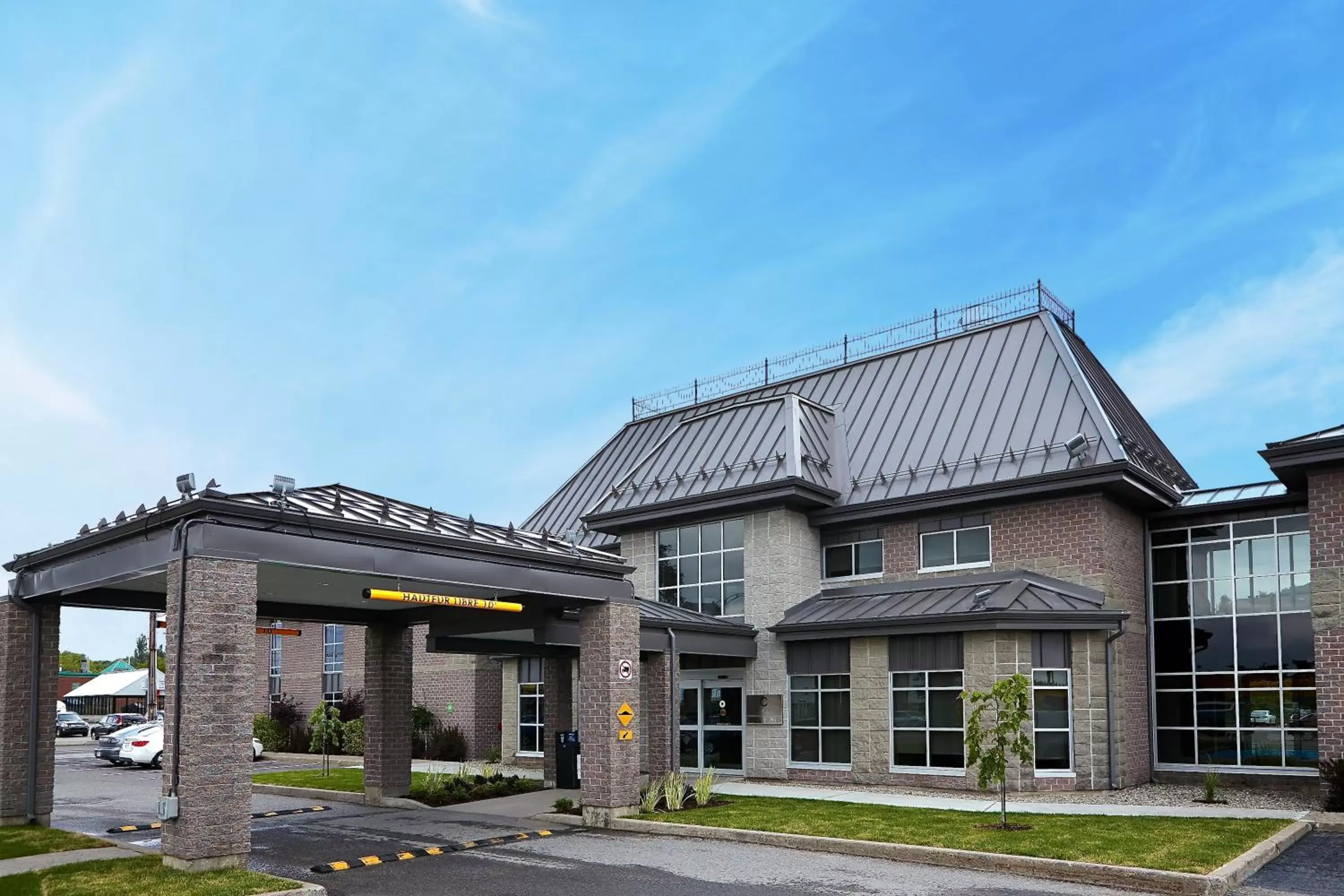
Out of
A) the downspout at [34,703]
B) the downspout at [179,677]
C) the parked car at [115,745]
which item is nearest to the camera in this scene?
the downspout at [179,677]

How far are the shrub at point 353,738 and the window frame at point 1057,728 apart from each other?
21876 millimetres

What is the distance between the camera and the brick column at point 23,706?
654 inches

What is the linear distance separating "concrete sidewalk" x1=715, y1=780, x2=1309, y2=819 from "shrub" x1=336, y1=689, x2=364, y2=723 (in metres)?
18.4

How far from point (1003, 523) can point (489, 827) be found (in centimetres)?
1239

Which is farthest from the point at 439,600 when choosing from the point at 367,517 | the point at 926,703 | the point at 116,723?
the point at 116,723

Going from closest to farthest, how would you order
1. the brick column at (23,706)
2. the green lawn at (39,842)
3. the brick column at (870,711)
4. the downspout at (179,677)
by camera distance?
the downspout at (179,677), the green lawn at (39,842), the brick column at (23,706), the brick column at (870,711)

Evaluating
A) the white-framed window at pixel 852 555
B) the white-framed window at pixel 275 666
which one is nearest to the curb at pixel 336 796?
the white-framed window at pixel 852 555

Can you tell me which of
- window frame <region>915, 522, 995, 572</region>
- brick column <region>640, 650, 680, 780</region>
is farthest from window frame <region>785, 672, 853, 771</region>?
brick column <region>640, 650, 680, 780</region>

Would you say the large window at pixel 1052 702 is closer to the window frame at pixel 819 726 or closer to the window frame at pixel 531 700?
the window frame at pixel 819 726

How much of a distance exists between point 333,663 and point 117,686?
34746 mm

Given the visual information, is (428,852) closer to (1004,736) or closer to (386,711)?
(386,711)

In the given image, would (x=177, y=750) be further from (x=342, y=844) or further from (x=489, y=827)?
(x=489, y=827)

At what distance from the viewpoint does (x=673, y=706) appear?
21266mm

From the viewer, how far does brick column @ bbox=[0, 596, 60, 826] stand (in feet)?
54.5
